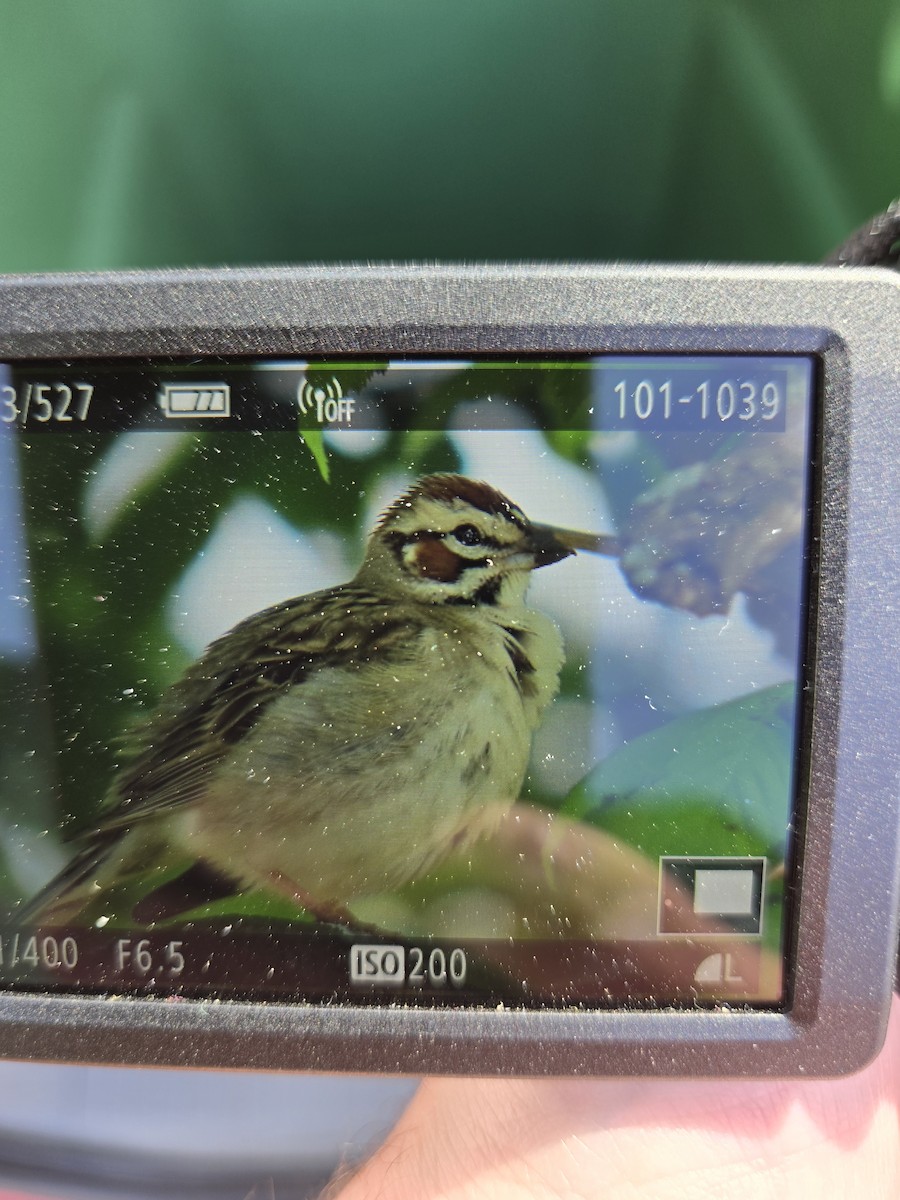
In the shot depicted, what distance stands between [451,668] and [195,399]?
19 cm

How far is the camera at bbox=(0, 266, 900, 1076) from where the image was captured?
1.35 ft

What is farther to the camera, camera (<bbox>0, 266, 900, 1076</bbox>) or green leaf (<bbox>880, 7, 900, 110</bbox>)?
green leaf (<bbox>880, 7, 900, 110</bbox>)

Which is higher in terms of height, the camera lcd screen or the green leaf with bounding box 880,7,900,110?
the green leaf with bounding box 880,7,900,110

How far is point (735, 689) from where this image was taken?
1.41ft

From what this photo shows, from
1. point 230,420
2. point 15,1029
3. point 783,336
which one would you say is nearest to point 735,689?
point 783,336

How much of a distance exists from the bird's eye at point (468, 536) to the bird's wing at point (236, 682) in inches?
1.9

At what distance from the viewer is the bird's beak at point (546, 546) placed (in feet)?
1.40

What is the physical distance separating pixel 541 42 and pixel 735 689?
1.66 feet

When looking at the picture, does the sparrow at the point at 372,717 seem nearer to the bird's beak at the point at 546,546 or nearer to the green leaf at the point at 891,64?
the bird's beak at the point at 546,546

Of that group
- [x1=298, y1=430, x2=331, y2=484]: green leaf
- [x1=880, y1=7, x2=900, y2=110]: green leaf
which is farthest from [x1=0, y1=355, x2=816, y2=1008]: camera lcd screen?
[x1=880, y1=7, x2=900, y2=110]: green leaf

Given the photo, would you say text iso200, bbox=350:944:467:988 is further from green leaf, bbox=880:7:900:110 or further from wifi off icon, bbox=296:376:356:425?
green leaf, bbox=880:7:900:110

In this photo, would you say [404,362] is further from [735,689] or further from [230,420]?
[735,689]

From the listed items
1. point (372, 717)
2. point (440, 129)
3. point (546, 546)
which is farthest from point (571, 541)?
point (440, 129)

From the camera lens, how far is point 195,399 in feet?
1.39
